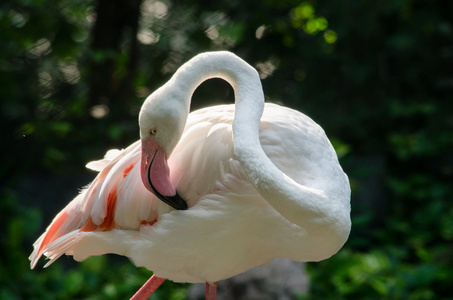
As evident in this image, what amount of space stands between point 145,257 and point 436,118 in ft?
14.9

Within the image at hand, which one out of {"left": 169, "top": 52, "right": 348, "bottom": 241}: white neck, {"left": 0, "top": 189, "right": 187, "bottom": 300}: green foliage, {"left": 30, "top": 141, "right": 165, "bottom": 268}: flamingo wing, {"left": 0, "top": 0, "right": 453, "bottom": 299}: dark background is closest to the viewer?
{"left": 169, "top": 52, "right": 348, "bottom": 241}: white neck

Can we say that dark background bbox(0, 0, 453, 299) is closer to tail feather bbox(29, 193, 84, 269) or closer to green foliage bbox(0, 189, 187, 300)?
green foliage bbox(0, 189, 187, 300)

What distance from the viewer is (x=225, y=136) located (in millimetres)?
2691

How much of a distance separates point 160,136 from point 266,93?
356 centimetres

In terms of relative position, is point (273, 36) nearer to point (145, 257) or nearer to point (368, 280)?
point (368, 280)

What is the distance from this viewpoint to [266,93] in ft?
19.6

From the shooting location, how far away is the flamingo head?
8.04ft

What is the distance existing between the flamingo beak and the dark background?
2624 mm

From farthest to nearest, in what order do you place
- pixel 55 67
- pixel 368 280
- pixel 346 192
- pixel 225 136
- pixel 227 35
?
pixel 55 67 → pixel 227 35 → pixel 368 280 → pixel 225 136 → pixel 346 192

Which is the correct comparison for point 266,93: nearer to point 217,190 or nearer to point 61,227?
point 61,227

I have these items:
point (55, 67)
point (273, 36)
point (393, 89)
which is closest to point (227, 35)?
point (273, 36)

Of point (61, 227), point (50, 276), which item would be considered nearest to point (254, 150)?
point (61, 227)

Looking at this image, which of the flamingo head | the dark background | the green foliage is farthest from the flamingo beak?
the dark background

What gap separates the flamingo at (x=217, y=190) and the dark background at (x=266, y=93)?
2343mm
